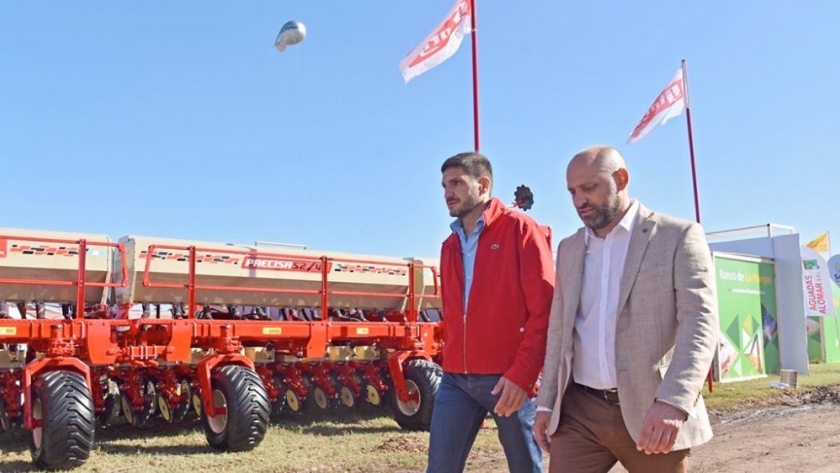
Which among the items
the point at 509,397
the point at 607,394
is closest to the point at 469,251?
the point at 509,397

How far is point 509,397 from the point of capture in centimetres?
330

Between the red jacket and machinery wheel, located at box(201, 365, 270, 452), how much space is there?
4.50m

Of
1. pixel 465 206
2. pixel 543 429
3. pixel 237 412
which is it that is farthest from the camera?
pixel 237 412

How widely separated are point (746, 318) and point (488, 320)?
1574cm

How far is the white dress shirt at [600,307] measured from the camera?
2.94 m

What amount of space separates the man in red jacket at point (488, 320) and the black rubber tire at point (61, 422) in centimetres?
450

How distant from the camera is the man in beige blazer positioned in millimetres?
2670

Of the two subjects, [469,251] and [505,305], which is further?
[469,251]

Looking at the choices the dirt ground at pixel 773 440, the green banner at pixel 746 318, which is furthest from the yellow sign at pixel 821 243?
the dirt ground at pixel 773 440

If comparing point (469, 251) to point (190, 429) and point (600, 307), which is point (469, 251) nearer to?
point (600, 307)

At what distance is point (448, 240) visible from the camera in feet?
13.0

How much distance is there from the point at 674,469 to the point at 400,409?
7.08 meters

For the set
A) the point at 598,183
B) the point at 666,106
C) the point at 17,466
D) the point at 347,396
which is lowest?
the point at 17,466

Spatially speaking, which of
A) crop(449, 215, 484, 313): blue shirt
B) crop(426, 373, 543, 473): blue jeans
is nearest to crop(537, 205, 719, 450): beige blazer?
crop(426, 373, 543, 473): blue jeans
